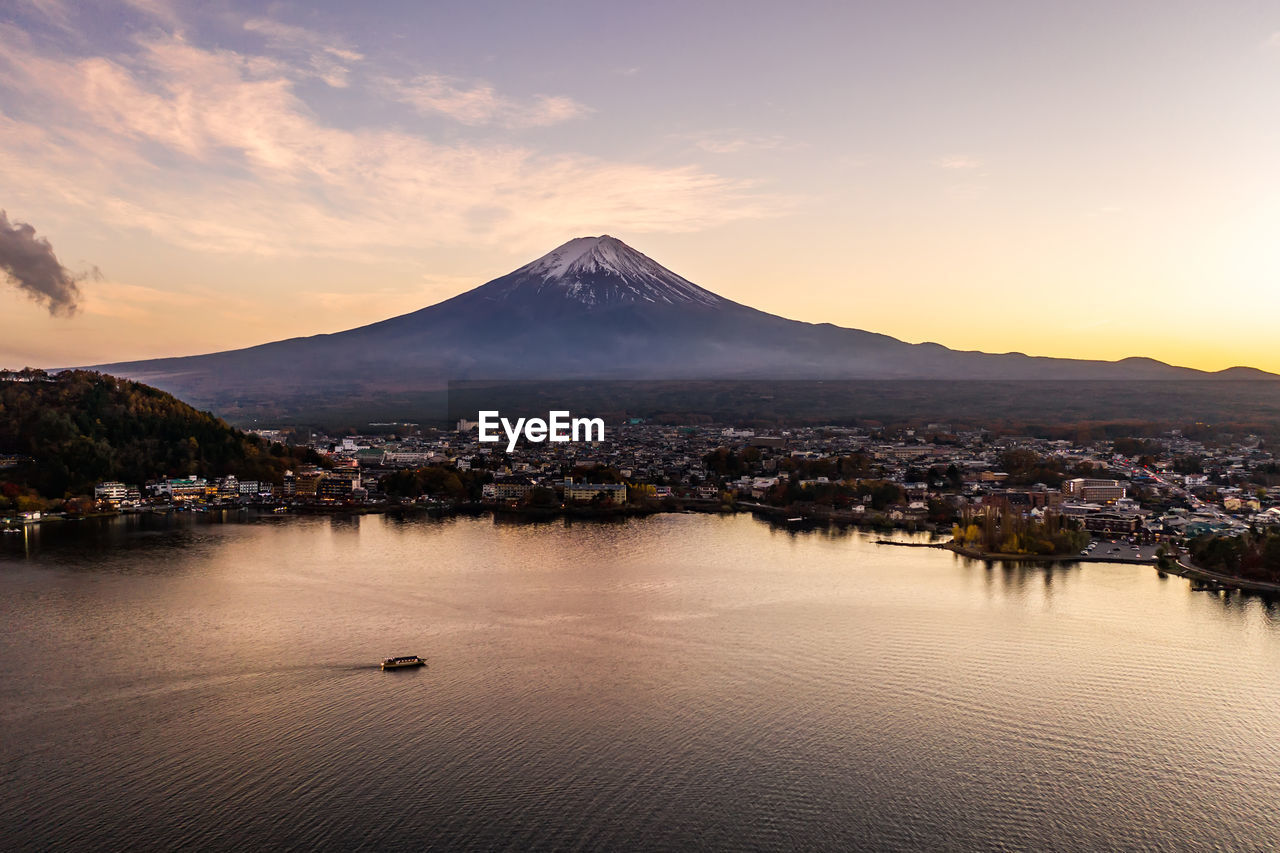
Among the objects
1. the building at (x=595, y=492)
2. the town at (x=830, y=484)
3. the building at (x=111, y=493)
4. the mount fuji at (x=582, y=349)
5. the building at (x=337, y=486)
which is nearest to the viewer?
the town at (x=830, y=484)

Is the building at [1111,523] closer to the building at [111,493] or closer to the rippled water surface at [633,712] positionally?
the rippled water surface at [633,712]

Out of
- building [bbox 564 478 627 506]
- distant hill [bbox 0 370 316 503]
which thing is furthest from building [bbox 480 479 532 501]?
distant hill [bbox 0 370 316 503]

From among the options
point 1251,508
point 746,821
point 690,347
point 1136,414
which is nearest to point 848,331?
point 690,347

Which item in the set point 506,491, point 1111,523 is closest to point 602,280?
point 506,491

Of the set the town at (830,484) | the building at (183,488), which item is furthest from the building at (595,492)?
the building at (183,488)

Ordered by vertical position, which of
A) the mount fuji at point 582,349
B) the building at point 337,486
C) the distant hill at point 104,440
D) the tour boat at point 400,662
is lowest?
the tour boat at point 400,662

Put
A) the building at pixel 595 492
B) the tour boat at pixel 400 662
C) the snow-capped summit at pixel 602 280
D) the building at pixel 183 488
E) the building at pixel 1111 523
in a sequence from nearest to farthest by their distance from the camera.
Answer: the tour boat at pixel 400 662, the building at pixel 1111 523, the building at pixel 183 488, the building at pixel 595 492, the snow-capped summit at pixel 602 280

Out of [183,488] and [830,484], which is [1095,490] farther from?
[183,488]
